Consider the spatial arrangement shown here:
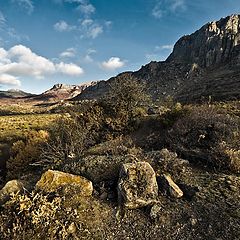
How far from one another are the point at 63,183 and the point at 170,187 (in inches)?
120

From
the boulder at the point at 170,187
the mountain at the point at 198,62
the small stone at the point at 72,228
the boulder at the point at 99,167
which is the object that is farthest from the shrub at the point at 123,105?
the mountain at the point at 198,62

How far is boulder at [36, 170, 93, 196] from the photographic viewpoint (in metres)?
7.64

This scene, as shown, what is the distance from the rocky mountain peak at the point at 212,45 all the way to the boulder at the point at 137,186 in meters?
104

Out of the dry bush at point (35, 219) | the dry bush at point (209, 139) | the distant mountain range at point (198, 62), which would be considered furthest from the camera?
the distant mountain range at point (198, 62)

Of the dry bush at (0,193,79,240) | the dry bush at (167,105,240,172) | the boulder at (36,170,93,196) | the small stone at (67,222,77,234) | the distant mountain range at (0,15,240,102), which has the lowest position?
the small stone at (67,222,77,234)

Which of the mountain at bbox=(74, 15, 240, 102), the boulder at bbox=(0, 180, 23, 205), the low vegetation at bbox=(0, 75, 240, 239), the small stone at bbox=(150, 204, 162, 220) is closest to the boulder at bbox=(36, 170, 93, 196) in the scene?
the low vegetation at bbox=(0, 75, 240, 239)

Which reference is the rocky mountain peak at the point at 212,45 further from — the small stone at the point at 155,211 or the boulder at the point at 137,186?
the small stone at the point at 155,211

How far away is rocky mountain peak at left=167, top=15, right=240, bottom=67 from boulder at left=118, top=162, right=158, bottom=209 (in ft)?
343

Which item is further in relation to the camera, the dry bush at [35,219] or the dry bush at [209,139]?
the dry bush at [209,139]

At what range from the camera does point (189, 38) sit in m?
154

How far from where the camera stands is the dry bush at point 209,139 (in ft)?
31.3

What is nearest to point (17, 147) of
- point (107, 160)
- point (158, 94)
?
point (107, 160)

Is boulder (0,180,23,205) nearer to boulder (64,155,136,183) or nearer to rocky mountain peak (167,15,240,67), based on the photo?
boulder (64,155,136,183)

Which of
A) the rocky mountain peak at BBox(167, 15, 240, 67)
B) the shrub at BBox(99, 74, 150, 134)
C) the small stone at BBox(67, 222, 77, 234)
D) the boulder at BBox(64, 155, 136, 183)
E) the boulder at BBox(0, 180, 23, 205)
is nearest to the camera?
the small stone at BBox(67, 222, 77, 234)
